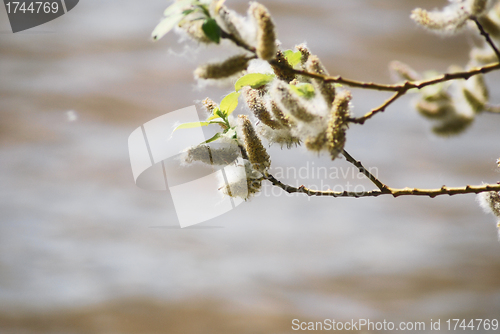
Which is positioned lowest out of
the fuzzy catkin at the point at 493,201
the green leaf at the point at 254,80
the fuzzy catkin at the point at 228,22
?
the fuzzy catkin at the point at 493,201

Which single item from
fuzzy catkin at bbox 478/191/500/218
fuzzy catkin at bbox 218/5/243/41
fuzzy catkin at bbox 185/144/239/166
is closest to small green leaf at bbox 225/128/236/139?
fuzzy catkin at bbox 185/144/239/166

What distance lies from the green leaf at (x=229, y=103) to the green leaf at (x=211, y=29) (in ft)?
0.33

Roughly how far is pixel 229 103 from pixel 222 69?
0.11m

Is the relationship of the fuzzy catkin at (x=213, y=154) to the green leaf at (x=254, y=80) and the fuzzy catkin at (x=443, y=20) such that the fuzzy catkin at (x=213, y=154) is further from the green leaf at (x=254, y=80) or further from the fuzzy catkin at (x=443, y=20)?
the fuzzy catkin at (x=443, y=20)

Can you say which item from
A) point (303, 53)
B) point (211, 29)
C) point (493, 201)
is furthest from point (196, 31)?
point (493, 201)

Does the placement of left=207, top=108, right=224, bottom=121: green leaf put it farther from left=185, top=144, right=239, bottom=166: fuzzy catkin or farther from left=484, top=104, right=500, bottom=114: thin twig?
left=484, top=104, right=500, bottom=114: thin twig

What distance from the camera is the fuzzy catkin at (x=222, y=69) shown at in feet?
0.68

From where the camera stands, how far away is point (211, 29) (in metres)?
0.20

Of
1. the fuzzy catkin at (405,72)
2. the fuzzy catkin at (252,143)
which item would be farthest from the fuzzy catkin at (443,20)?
the fuzzy catkin at (252,143)

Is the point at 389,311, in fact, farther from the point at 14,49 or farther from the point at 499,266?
the point at 14,49

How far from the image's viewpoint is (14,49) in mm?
1320

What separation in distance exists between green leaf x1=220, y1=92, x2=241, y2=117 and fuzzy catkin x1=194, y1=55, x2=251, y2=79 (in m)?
0.09

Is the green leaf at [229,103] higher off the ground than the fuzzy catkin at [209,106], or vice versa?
the fuzzy catkin at [209,106]

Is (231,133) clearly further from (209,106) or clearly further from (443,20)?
(443,20)
